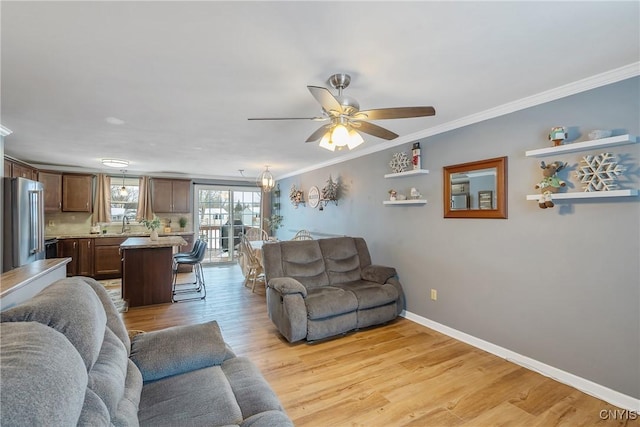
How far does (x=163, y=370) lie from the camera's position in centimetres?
154

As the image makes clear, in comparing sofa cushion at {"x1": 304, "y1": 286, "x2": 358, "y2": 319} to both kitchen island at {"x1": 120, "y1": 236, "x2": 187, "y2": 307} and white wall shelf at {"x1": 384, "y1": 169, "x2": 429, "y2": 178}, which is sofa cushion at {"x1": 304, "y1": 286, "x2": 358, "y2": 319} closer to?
white wall shelf at {"x1": 384, "y1": 169, "x2": 429, "y2": 178}

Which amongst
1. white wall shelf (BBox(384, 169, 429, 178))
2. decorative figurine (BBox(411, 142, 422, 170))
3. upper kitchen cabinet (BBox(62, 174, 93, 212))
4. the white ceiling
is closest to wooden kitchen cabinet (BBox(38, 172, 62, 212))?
upper kitchen cabinet (BBox(62, 174, 93, 212))

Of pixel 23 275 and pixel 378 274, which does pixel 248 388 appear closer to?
pixel 23 275

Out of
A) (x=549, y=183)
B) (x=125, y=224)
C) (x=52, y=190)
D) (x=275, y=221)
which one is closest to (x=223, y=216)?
(x=275, y=221)

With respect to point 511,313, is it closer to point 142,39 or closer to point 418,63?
point 418,63

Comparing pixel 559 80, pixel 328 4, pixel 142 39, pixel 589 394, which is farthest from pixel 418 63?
pixel 589 394

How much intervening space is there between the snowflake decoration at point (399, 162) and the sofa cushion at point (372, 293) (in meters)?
1.53

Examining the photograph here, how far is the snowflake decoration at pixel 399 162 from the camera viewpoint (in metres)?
3.81

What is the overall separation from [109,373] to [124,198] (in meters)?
6.64

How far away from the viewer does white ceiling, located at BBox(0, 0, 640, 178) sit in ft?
4.90

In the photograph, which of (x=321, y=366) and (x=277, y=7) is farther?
(x=321, y=366)

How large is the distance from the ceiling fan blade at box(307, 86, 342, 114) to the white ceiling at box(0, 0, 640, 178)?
0.27 m

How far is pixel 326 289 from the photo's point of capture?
136 inches

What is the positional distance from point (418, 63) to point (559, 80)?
121 centimetres
